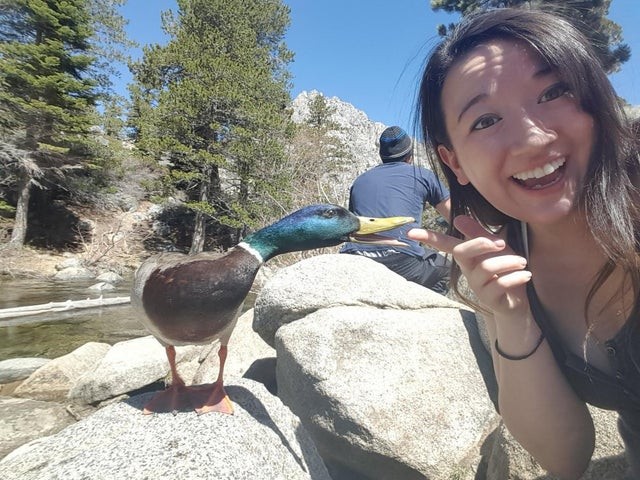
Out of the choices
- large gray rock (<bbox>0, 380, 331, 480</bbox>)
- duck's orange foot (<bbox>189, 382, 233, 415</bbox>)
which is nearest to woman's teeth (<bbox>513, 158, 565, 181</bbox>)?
large gray rock (<bbox>0, 380, 331, 480</bbox>)

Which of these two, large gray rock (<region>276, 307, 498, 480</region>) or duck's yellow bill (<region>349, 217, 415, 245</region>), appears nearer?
duck's yellow bill (<region>349, 217, 415, 245</region>)

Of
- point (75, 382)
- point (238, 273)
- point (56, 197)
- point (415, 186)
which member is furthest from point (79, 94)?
point (238, 273)

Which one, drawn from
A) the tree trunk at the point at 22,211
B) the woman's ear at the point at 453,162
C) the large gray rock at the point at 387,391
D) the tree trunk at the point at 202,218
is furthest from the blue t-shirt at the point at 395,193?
the tree trunk at the point at 22,211

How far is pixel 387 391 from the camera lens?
273 cm

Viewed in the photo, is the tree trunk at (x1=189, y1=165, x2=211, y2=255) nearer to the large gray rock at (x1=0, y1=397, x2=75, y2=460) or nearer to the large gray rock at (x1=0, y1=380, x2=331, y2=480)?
the large gray rock at (x1=0, y1=397, x2=75, y2=460)

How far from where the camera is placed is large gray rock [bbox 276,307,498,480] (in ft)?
8.48

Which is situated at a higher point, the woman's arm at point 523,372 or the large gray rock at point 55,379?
the woman's arm at point 523,372

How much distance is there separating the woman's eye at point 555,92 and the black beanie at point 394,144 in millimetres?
3096

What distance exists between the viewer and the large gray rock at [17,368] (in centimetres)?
544

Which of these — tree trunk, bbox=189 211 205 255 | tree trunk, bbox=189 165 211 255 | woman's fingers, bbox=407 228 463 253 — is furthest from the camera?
tree trunk, bbox=189 211 205 255

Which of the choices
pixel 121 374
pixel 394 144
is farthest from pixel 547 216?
pixel 121 374

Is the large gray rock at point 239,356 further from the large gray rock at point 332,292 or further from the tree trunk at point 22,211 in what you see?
the tree trunk at point 22,211

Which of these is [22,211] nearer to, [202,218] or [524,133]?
[202,218]

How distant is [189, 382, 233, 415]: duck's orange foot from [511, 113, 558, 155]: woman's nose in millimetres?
1642
